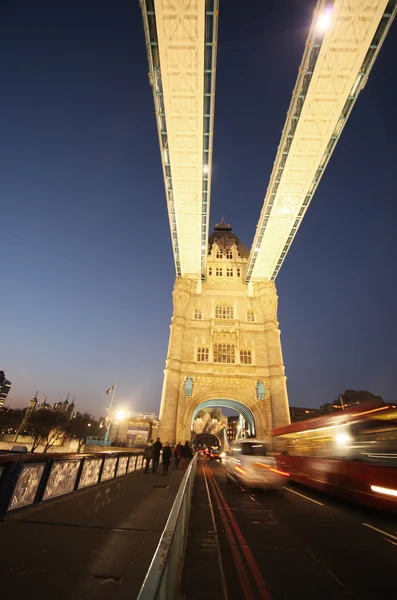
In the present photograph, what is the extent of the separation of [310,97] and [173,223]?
15.8 metres

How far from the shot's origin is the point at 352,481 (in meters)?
8.82

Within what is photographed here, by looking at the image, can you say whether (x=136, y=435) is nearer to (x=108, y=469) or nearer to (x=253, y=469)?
(x=108, y=469)

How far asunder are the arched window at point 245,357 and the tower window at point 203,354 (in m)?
4.16

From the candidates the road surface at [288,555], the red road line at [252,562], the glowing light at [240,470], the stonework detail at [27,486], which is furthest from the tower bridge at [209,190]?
the red road line at [252,562]

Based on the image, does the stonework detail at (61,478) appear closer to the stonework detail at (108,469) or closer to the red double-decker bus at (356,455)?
the stonework detail at (108,469)

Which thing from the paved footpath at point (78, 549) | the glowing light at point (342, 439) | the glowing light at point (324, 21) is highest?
the glowing light at point (324, 21)

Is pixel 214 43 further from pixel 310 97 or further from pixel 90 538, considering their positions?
pixel 90 538

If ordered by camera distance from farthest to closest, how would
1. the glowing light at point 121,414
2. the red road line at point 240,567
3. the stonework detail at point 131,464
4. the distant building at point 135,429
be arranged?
the glowing light at point 121,414 < the distant building at point 135,429 < the stonework detail at point 131,464 < the red road line at point 240,567

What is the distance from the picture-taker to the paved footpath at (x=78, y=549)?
9.50 ft

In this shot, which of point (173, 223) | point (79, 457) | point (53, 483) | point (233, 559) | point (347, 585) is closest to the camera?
point (347, 585)

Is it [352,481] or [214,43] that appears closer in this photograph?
[352,481]

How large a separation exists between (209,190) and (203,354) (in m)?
18.2

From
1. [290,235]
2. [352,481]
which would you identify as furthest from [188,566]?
[290,235]

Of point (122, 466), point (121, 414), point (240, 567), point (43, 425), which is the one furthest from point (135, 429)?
point (240, 567)
